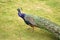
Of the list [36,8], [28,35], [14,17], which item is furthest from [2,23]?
[36,8]

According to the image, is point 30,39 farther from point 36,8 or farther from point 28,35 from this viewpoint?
point 36,8

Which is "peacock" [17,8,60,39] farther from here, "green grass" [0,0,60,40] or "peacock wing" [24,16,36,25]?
"green grass" [0,0,60,40]

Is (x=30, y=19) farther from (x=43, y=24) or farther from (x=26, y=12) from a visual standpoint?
(x=26, y=12)

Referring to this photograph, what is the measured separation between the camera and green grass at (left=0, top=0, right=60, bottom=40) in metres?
7.31

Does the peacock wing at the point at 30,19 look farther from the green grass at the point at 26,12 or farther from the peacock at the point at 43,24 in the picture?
the green grass at the point at 26,12

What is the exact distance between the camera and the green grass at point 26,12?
7.31m

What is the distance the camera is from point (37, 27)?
289 inches

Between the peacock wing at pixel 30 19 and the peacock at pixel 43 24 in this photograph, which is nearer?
the peacock at pixel 43 24

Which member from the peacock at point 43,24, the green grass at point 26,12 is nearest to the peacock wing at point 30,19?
the peacock at point 43,24

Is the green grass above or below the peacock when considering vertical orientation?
below

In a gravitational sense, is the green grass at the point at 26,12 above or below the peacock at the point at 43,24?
below

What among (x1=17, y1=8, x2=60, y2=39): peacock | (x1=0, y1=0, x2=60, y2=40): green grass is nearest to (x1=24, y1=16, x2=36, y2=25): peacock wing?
(x1=17, y1=8, x2=60, y2=39): peacock

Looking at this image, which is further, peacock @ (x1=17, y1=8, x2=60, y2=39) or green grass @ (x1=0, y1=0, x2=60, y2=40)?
green grass @ (x1=0, y1=0, x2=60, y2=40)

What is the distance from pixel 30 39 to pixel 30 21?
55cm
